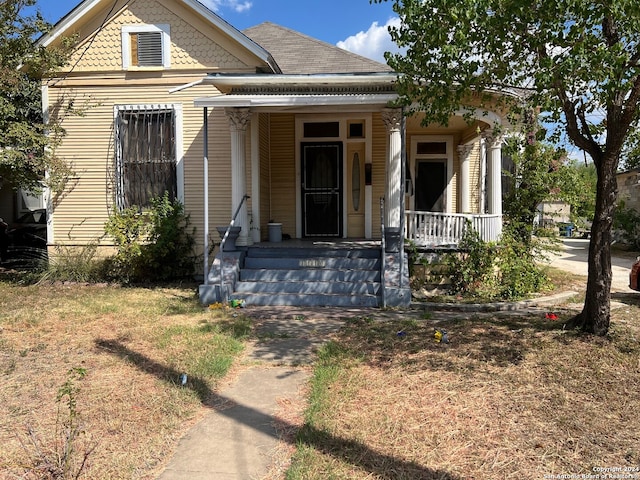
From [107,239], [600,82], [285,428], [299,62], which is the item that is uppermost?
[299,62]

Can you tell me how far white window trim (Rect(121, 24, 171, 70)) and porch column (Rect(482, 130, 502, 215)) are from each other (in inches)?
286

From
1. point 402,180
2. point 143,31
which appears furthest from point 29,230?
point 402,180

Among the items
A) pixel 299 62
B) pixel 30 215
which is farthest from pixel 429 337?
pixel 30 215

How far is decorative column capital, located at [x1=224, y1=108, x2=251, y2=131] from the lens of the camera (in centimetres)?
894

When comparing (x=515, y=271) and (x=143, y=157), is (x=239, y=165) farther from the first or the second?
(x=515, y=271)

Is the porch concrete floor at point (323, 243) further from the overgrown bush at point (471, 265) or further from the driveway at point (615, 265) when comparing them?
the driveway at point (615, 265)

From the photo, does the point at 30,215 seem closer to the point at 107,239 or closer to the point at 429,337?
the point at 107,239

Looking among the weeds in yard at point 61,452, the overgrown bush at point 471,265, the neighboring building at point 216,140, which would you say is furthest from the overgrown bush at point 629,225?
the weeds in yard at point 61,452

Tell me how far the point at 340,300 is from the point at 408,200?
16.9 feet

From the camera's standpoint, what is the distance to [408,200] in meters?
12.0

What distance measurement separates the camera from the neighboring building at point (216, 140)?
9.09 meters

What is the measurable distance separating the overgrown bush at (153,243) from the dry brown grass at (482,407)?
5355 mm

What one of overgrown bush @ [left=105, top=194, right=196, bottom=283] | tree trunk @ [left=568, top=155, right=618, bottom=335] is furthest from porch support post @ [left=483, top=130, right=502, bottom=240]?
overgrown bush @ [left=105, top=194, right=196, bottom=283]

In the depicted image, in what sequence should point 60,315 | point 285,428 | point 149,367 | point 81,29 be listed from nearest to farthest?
point 285,428
point 149,367
point 60,315
point 81,29
